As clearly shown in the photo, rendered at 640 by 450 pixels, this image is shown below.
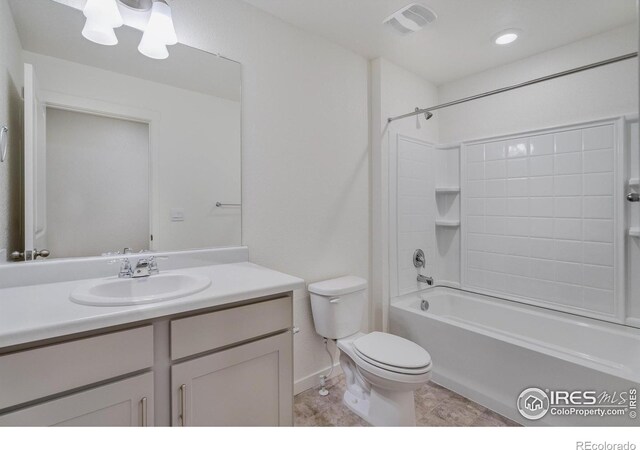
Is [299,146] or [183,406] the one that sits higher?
[299,146]

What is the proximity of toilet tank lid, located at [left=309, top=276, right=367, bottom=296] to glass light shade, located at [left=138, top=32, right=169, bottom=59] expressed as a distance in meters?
1.47

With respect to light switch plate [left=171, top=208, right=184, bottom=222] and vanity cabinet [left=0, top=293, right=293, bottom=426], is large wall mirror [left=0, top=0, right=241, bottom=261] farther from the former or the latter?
vanity cabinet [left=0, top=293, right=293, bottom=426]

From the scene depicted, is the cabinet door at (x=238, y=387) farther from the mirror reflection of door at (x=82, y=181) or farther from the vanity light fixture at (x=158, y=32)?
the vanity light fixture at (x=158, y=32)

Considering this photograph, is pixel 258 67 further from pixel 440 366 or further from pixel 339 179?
pixel 440 366

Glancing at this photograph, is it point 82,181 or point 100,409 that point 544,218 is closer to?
point 100,409

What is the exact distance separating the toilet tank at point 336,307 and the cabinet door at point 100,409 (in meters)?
1.09

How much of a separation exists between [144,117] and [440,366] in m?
2.28

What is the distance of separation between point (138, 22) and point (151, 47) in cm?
13

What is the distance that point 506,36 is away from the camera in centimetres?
201

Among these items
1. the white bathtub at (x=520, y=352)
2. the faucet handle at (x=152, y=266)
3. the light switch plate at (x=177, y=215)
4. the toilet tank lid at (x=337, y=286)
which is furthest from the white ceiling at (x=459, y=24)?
the white bathtub at (x=520, y=352)
